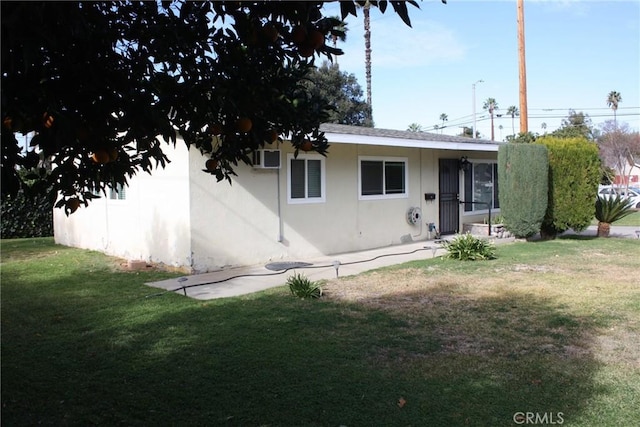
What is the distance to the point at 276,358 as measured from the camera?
15.3 ft

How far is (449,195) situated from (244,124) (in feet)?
40.1

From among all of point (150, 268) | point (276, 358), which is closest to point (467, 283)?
point (276, 358)

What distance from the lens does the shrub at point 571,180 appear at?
513 inches

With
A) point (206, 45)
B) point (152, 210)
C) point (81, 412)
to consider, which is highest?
point (206, 45)

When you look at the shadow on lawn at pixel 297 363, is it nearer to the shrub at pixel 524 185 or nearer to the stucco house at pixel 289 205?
the stucco house at pixel 289 205

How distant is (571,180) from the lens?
13.0 metres

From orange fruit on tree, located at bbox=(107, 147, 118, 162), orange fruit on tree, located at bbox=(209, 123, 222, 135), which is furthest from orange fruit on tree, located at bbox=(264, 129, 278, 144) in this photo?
orange fruit on tree, located at bbox=(107, 147, 118, 162)

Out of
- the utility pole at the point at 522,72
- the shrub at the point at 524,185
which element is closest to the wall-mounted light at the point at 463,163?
the shrub at the point at 524,185

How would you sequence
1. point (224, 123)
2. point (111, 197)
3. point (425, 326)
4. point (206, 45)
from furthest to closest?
point (111, 197) < point (425, 326) < point (224, 123) < point (206, 45)

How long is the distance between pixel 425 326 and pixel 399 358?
109 centimetres

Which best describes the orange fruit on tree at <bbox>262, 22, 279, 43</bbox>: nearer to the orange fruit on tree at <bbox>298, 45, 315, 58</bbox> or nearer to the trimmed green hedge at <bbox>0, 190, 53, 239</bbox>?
the orange fruit on tree at <bbox>298, 45, 315, 58</bbox>

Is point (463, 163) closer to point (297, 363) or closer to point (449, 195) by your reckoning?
point (449, 195)

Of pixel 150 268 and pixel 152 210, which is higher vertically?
pixel 152 210

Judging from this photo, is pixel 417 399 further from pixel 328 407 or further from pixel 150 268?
pixel 150 268
